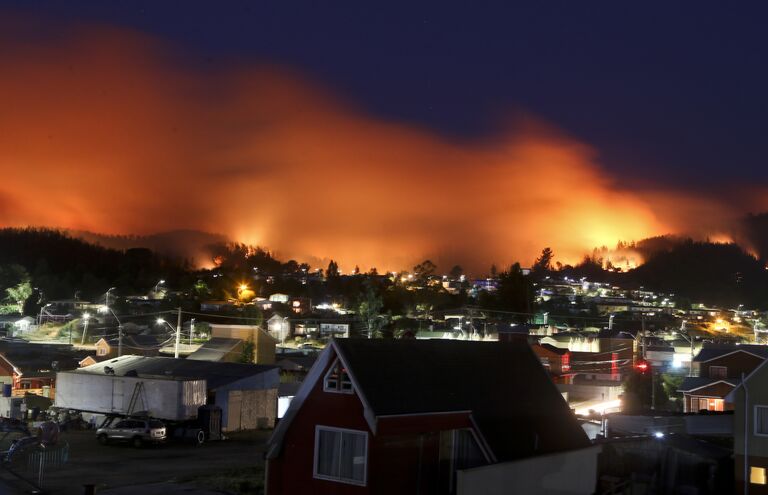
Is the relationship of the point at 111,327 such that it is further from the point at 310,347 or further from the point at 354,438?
the point at 354,438

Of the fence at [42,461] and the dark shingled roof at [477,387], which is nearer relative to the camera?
the dark shingled roof at [477,387]

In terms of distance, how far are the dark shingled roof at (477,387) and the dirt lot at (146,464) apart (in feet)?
21.8

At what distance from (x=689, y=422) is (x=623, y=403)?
16175 mm

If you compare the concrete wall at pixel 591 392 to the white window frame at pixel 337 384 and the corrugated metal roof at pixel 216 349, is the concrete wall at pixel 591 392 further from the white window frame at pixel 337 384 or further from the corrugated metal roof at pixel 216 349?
the white window frame at pixel 337 384

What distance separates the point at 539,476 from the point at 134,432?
17.2 meters

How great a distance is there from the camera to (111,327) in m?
96.4

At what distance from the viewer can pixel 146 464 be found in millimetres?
25453

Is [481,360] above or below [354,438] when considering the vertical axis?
above

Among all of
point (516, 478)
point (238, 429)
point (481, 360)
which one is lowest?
point (238, 429)

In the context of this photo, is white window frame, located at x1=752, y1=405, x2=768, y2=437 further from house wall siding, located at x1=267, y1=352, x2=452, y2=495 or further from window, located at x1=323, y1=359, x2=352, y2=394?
window, located at x1=323, y1=359, x2=352, y2=394

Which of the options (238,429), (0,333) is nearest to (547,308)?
(0,333)

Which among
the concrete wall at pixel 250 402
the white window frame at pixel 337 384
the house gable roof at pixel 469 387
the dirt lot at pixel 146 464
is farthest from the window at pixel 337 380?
the concrete wall at pixel 250 402

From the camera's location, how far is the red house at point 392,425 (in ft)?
53.6

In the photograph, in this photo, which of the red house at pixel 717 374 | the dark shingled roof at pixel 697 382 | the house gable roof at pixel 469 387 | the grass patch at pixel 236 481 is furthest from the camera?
the dark shingled roof at pixel 697 382
